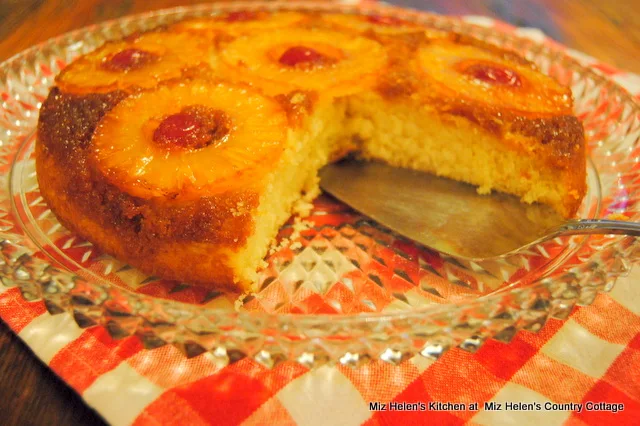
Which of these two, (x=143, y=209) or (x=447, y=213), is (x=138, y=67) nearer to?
(x=143, y=209)

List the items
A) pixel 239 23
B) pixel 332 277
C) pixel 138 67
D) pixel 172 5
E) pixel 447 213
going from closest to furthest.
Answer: pixel 332 277
pixel 447 213
pixel 138 67
pixel 239 23
pixel 172 5

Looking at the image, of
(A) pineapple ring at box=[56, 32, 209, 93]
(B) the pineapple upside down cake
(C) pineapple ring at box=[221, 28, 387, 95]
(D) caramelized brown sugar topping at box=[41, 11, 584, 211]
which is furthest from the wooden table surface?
(C) pineapple ring at box=[221, 28, 387, 95]

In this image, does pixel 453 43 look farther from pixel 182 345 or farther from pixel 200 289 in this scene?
pixel 182 345

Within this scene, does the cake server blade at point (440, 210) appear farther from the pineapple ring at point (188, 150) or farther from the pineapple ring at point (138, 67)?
the pineapple ring at point (138, 67)

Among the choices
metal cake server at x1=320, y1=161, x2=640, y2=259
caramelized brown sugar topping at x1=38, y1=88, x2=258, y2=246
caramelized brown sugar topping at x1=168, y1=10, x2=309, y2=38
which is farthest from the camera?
caramelized brown sugar topping at x1=168, y1=10, x2=309, y2=38

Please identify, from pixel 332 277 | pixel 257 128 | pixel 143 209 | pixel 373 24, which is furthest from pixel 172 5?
pixel 332 277

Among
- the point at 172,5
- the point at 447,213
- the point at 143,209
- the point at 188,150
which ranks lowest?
the point at 447,213

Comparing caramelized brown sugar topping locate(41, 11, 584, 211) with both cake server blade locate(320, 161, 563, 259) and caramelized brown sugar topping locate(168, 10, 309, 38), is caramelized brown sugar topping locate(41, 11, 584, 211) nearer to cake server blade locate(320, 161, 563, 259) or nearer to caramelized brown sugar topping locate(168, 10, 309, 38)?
caramelized brown sugar topping locate(168, 10, 309, 38)
